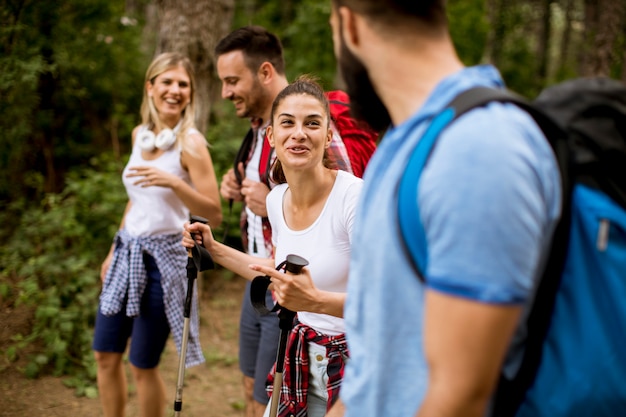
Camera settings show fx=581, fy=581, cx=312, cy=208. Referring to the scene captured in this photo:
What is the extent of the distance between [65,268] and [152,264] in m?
2.03

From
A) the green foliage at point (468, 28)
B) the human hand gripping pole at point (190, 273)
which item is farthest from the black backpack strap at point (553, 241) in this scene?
the green foliage at point (468, 28)

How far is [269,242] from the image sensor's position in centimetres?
321

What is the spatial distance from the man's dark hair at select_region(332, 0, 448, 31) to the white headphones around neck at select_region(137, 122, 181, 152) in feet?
7.89

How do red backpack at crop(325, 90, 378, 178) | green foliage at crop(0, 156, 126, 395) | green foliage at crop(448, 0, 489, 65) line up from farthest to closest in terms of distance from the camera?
green foliage at crop(448, 0, 489, 65) → green foliage at crop(0, 156, 126, 395) → red backpack at crop(325, 90, 378, 178)

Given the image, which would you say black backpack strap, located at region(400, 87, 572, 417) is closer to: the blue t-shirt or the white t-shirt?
the blue t-shirt

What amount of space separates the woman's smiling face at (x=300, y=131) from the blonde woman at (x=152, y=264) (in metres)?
0.96

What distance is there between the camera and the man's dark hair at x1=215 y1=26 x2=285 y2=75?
3412mm

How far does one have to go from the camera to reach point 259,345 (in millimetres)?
3193

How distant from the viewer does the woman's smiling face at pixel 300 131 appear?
2.51 m

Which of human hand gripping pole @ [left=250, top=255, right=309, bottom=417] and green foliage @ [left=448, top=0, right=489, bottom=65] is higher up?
green foliage @ [left=448, top=0, right=489, bottom=65]

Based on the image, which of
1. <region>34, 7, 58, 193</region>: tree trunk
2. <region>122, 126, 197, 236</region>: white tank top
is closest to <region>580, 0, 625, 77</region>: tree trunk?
<region>34, 7, 58, 193</region>: tree trunk

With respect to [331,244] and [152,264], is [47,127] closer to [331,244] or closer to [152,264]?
[152,264]

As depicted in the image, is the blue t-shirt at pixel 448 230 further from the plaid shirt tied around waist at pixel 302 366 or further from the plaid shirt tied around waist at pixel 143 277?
the plaid shirt tied around waist at pixel 143 277

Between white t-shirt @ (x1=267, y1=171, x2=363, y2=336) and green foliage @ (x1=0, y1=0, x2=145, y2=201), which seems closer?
white t-shirt @ (x1=267, y1=171, x2=363, y2=336)
